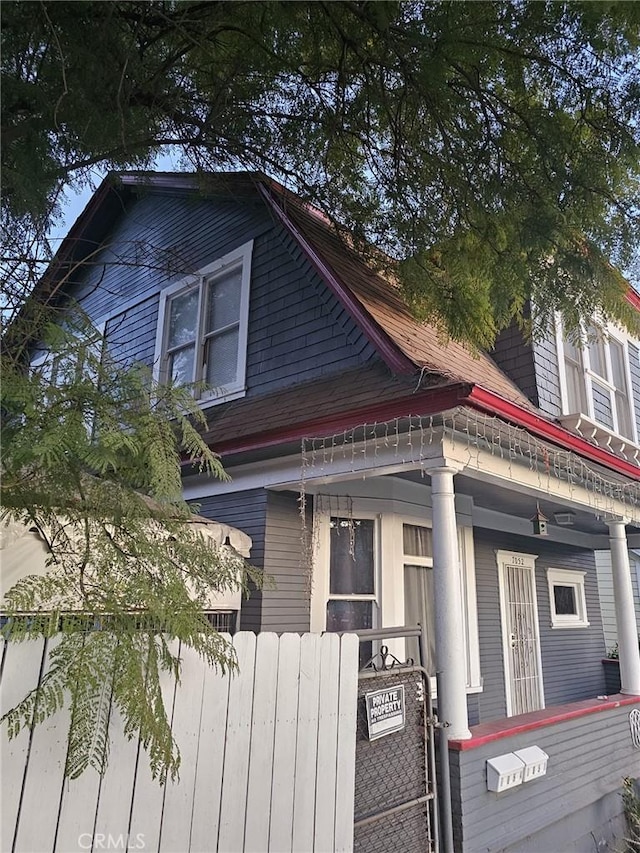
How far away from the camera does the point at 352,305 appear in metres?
5.87

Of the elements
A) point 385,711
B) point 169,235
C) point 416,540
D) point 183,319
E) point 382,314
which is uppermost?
point 169,235

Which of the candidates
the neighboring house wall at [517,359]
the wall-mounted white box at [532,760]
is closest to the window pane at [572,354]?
the neighboring house wall at [517,359]

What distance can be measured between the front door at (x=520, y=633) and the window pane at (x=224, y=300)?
4.64 metres

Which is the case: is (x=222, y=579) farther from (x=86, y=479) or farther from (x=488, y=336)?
(x=488, y=336)

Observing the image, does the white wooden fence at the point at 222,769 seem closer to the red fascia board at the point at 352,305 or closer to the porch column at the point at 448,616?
the porch column at the point at 448,616

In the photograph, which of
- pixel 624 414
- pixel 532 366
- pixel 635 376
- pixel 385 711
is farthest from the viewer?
pixel 635 376

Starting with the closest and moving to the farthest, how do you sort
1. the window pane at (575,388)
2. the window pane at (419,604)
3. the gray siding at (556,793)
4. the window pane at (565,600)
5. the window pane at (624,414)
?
the gray siding at (556,793) < the window pane at (419,604) < the window pane at (575,388) < the window pane at (565,600) < the window pane at (624,414)

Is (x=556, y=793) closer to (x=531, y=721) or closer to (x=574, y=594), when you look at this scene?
(x=531, y=721)

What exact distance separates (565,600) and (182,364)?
271 inches

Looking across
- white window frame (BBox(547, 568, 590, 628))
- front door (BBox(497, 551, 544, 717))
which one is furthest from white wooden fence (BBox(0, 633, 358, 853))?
white window frame (BBox(547, 568, 590, 628))

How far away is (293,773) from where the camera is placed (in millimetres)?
3305

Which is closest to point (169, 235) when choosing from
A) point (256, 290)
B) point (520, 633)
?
point (256, 290)

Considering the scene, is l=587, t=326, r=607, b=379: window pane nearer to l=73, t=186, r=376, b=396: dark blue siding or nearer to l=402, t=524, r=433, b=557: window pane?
l=402, t=524, r=433, b=557: window pane

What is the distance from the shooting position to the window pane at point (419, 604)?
6.46 m
